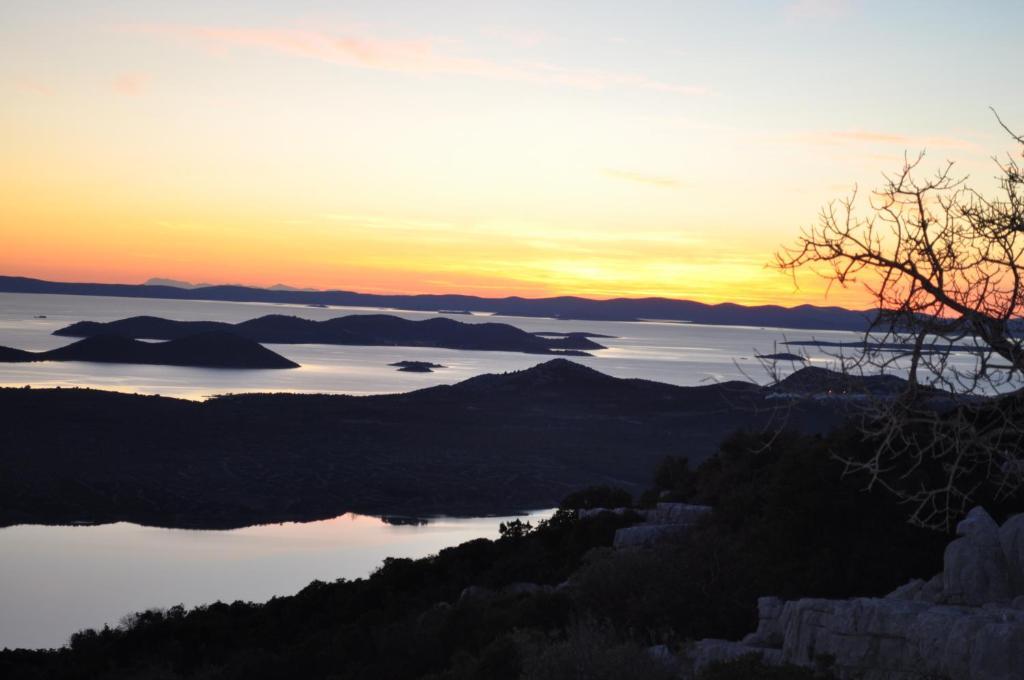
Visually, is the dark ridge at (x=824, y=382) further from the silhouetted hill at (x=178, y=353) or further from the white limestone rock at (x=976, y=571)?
the silhouetted hill at (x=178, y=353)

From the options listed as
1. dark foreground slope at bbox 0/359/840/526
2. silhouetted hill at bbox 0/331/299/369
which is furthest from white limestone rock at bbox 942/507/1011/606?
silhouetted hill at bbox 0/331/299/369

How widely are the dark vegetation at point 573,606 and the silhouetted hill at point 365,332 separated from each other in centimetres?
14257

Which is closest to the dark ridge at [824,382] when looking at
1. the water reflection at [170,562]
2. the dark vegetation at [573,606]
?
the dark vegetation at [573,606]

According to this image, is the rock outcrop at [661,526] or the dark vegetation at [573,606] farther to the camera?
the rock outcrop at [661,526]

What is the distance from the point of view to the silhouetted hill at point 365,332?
6437 inches

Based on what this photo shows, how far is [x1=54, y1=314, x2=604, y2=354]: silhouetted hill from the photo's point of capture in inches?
6437

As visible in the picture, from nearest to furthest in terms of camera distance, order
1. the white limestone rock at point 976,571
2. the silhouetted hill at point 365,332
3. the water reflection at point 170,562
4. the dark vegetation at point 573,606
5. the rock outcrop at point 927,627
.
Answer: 1. the rock outcrop at point 927,627
2. the white limestone rock at point 976,571
3. the dark vegetation at point 573,606
4. the water reflection at point 170,562
5. the silhouetted hill at point 365,332

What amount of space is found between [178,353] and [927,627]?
116 m

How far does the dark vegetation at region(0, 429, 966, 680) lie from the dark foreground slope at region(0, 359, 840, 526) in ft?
43.0

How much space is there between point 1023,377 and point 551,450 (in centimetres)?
4809

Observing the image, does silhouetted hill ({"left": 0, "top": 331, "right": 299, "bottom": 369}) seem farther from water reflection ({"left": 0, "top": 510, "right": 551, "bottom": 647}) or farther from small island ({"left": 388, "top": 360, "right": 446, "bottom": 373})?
water reflection ({"left": 0, "top": 510, "right": 551, "bottom": 647})

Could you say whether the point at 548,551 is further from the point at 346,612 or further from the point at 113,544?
the point at 113,544

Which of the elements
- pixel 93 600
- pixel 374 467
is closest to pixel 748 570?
pixel 93 600

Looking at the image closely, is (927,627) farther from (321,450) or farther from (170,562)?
(321,450)
